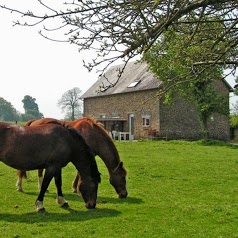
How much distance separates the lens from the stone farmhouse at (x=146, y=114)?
125ft

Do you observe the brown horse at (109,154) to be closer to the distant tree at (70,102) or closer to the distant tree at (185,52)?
the distant tree at (185,52)

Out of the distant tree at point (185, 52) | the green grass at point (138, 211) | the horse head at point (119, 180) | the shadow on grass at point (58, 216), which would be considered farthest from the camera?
the horse head at point (119, 180)

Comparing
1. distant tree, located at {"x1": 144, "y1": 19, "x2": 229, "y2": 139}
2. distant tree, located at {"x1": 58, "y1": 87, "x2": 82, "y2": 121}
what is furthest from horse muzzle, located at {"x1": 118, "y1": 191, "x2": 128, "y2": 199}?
distant tree, located at {"x1": 58, "y1": 87, "x2": 82, "y2": 121}

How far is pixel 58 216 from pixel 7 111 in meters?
99.1

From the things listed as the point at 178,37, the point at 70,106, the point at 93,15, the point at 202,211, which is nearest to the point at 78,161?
the point at 202,211

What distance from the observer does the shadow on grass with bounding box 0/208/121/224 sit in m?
7.30

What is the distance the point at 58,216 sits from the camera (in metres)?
7.63

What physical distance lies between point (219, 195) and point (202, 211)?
2091 millimetres

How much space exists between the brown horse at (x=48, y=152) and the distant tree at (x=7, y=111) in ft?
311

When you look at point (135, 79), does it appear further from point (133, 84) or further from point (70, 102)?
point (70, 102)

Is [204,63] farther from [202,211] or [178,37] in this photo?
[202,211]

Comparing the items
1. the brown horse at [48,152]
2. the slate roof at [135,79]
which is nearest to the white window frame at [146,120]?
the slate roof at [135,79]

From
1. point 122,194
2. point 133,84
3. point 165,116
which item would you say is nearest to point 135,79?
point 133,84

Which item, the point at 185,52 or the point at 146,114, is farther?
the point at 146,114
